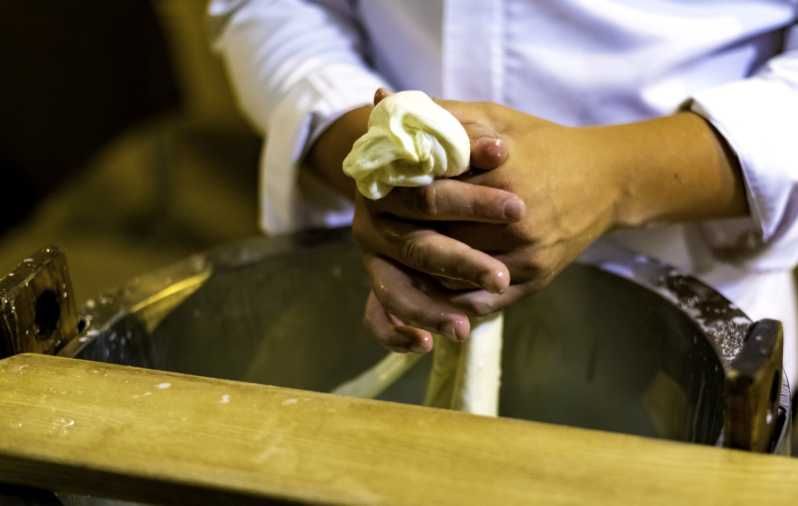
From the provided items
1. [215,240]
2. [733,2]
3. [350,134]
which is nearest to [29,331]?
[350,134]

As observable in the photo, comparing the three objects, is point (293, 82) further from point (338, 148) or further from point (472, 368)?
point (472, 368)

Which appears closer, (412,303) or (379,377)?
(412,303)

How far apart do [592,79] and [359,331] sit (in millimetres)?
263

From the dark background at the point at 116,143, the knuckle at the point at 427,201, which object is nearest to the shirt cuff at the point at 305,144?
the knuckle at the point at 427,201

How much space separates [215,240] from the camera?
187cm

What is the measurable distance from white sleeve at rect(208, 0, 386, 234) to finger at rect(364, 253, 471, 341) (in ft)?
0.64

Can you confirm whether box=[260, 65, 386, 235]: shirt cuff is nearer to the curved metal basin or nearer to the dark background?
the curved metal basin

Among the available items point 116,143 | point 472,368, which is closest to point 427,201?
point 472,368

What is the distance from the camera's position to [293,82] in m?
0.79

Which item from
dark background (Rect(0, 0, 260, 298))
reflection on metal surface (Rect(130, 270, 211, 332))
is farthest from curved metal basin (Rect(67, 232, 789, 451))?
dark background (Rect(0, 0, 260, 298))

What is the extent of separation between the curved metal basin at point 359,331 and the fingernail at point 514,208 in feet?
0.47

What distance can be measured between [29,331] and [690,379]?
40cm

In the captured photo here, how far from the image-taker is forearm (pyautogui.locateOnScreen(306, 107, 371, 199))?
0.70m

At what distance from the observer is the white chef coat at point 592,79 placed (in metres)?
0.66
